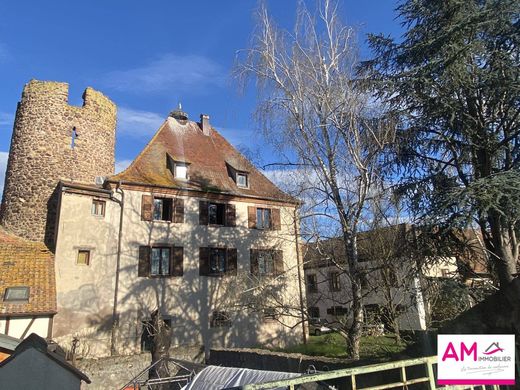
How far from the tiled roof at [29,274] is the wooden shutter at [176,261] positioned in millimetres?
5299

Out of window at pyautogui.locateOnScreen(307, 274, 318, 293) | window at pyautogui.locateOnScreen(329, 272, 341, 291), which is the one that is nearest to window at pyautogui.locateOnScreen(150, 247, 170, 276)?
window at pyautogui.locateOnScreen(329, 272, 341, 291)

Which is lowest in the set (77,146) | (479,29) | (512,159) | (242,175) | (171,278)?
(171,278)

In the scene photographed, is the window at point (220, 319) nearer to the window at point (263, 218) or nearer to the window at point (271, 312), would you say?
the window at point (271, 312)

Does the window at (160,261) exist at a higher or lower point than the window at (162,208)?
lower

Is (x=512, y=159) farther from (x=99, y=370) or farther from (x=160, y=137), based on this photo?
(x=160, y=137)

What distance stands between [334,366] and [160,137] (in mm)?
17218

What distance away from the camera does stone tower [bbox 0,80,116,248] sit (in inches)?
866

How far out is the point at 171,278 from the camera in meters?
20.1

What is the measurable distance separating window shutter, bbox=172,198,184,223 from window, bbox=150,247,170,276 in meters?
1.57

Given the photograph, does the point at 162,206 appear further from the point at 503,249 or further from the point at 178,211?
the point at 503,249

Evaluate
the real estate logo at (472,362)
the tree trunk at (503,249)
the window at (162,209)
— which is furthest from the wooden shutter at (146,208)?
the real estate logo at (472,362)

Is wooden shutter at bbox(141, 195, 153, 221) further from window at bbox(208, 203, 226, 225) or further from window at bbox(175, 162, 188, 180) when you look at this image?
window at bbox(208, 203, 226, 225)

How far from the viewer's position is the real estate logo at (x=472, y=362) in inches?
143

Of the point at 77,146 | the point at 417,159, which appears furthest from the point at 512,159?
the point at 77,146
